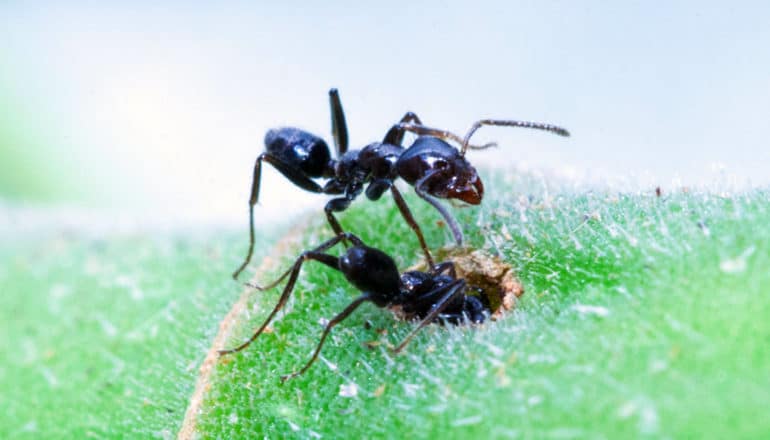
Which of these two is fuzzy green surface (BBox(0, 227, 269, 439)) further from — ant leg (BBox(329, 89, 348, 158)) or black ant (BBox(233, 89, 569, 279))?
ant leg (BBox(329, 89, 348, 158))

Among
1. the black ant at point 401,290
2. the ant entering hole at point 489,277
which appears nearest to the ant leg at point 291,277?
the black ant at point 401,290

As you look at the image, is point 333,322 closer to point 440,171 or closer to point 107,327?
point 440,171

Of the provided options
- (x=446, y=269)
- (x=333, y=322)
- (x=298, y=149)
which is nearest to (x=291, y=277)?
(x=333, y=322)

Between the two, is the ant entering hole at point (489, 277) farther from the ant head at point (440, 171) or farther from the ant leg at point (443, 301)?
the ant head at point (440, 171)

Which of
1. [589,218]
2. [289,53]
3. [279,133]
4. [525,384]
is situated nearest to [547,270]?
[589,218]

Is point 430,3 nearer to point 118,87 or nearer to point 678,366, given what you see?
point 118,87

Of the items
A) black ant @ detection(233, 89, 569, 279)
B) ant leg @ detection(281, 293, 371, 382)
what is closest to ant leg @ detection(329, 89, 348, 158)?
black ant @ detection(233, 89, 569, 279)
